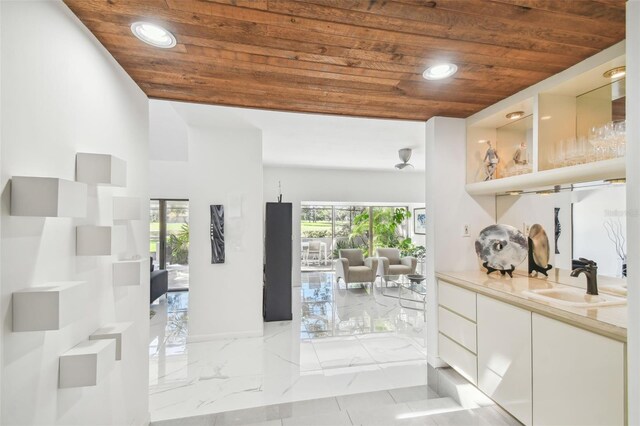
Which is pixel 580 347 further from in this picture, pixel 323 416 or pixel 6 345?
pixel 6 345

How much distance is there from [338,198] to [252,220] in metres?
3.41

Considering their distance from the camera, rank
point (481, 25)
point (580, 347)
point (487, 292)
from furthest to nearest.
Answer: point (487, 292) → point (580, 347) → point (481, 25)

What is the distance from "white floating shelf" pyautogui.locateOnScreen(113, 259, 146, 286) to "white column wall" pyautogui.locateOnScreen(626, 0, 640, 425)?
87.1 inches

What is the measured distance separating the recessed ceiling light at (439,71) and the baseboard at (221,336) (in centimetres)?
327

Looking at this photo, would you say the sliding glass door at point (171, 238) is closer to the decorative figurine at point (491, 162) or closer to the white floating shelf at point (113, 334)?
the white floating shelf at point (113, 334)

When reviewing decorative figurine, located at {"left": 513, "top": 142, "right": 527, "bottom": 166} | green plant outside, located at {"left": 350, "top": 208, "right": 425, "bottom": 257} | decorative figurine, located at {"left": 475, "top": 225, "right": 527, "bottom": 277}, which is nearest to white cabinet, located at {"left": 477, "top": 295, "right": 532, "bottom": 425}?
decorative figurine, located at {"left": 475, "top": 225, "right": 527, "bottom": 277}

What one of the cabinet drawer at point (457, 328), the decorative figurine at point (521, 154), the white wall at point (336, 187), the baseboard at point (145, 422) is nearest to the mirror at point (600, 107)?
the decorative figurine at point (521, 154)

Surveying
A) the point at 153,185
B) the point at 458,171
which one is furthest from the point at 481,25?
the point at 153,185

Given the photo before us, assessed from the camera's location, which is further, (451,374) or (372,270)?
(372,270)

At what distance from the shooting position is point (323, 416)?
82.2 inches

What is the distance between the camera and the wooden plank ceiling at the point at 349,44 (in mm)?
1180

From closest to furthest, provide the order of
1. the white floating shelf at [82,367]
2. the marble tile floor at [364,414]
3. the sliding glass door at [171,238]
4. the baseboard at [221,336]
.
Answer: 1. the white floating shelf at [82,367]
2. the marble tile floor at [364,414]
3. the baseboard at [221,336]
4. the sliding glass door at [171,238]

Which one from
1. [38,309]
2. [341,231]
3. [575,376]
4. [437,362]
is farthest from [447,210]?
[341,231]

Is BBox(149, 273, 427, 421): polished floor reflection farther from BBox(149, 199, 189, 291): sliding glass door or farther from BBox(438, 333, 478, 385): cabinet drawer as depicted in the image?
BBox(149, 199, 189, 291): sliding glass door
